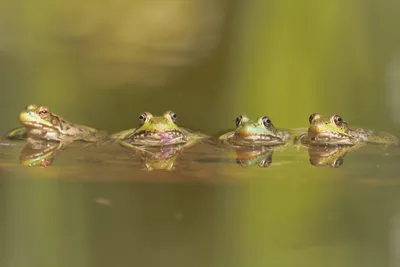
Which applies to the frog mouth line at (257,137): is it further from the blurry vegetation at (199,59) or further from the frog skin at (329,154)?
the blurry vegetation at (199,59)

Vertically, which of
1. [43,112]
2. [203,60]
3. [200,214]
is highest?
[203,60]

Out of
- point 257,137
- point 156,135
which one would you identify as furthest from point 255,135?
point 156,135

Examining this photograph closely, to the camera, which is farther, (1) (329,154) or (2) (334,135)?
(2) (334,135)

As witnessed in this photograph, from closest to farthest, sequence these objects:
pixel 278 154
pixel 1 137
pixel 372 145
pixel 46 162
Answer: pixel 46 162, pixel 278 154, pixel 372 145, pixel 1 137

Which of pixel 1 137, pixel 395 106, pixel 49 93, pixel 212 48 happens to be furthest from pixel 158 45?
pixel 395 106

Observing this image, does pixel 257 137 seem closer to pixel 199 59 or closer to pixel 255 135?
pixel 255 135

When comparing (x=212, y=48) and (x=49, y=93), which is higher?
(x=212, y=48)

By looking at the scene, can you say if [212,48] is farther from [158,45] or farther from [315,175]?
[315,175]
